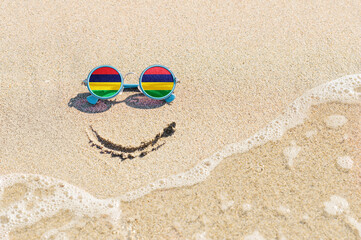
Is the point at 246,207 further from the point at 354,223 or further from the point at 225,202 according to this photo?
the point at 354,223

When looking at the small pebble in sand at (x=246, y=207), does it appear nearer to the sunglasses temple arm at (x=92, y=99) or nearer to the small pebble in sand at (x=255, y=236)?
the small pebble in sand at (x=255, y=236)

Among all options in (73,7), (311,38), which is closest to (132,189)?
(73,7)

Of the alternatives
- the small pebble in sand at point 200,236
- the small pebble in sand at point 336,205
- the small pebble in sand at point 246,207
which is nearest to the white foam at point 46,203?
the small pebble in sand at point 200,236

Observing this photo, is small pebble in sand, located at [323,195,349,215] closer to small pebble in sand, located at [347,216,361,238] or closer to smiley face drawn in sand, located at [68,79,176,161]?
small pebble in sand, located at [347,216,361,238]

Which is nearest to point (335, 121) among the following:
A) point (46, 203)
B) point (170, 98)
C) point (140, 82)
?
point (170, 98)

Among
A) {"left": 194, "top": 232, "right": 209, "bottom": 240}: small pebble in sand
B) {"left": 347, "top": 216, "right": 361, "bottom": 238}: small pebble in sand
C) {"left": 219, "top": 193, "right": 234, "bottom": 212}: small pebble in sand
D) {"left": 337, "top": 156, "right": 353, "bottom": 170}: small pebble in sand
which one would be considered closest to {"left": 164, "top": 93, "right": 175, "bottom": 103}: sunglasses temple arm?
{"left": 219, "top": 193, "right": 234, "bottom": 212}: small pebble in sand

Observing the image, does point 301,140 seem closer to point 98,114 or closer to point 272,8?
point 272,8
